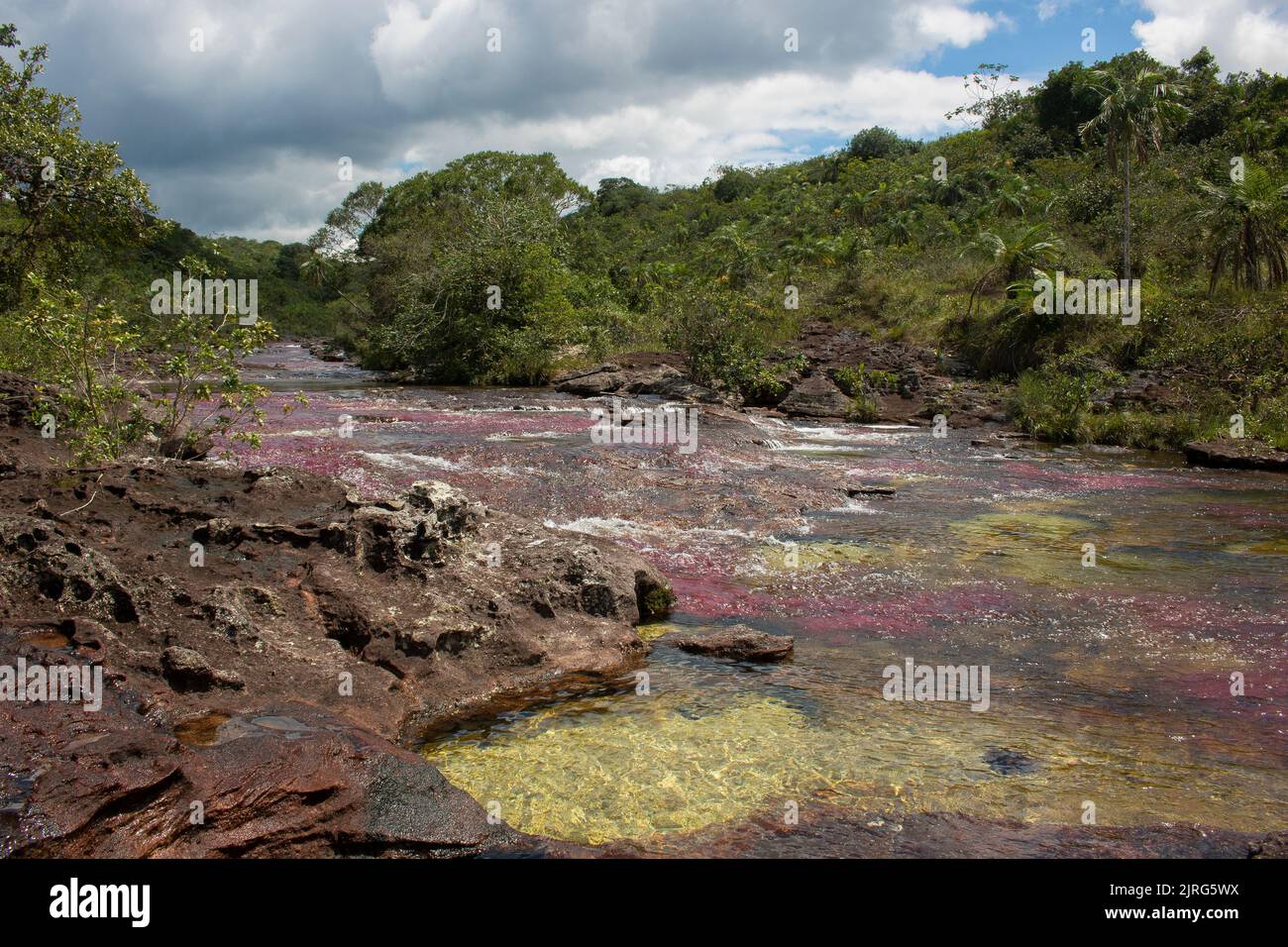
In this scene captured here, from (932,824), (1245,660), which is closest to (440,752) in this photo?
(932,824)

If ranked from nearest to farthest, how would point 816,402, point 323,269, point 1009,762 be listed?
point 1009,762 → point 816,402 → point 323,269

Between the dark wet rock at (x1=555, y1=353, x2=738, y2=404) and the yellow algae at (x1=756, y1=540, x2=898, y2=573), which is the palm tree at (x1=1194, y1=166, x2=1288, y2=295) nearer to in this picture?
the dark wet rock at (x1=555, y1=353, x2=738, y2=404)

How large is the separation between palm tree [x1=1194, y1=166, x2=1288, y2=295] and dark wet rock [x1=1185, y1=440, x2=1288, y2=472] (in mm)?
12395

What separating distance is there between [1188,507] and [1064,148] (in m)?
48.1

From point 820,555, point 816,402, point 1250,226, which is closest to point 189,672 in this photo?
point 820,555

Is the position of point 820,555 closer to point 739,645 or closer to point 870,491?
point 739,645

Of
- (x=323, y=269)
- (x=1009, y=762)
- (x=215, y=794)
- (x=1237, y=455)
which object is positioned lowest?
(x=1009, y=762)

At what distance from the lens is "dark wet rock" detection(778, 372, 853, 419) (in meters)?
28.5

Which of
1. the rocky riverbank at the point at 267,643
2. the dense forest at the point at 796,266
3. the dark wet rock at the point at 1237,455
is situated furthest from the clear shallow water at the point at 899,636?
the dense forest at the point at 796,266

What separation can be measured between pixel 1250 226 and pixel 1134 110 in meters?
5.38

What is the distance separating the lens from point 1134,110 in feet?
94.7

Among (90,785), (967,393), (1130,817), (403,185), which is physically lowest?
(1130,817)
